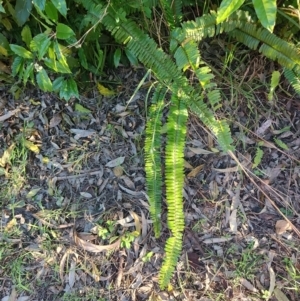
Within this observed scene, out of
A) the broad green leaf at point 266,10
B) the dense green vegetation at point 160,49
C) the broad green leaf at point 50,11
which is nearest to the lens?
the broad green leaf at point 266,10

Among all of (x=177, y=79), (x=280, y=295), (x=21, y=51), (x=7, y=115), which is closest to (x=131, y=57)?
(x=177, y=79)

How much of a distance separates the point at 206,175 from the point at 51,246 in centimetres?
100

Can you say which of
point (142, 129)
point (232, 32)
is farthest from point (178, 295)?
point (232, 32)

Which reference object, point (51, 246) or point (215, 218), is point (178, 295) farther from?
point (51, 246)

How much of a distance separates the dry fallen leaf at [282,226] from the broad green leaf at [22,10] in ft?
5.69

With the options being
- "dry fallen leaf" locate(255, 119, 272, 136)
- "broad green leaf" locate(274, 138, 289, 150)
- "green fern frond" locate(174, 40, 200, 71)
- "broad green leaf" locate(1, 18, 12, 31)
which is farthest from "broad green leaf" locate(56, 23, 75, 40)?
"broad green leaf" locate(274, 138, 289, 150)

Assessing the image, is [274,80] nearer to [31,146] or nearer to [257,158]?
[257,158]

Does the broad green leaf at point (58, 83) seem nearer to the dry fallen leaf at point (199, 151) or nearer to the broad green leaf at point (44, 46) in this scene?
the broad green leaf at point (44, 46)

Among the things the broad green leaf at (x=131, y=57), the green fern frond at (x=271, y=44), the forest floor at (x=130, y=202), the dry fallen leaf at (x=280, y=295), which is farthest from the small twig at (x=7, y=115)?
the dry fallen leaf at (x=280, y=295)

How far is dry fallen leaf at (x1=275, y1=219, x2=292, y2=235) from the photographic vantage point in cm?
241

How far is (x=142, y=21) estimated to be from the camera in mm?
2344

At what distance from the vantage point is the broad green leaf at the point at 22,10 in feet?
6.63

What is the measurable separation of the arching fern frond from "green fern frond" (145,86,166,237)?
0.07 m

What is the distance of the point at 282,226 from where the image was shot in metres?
2.42
